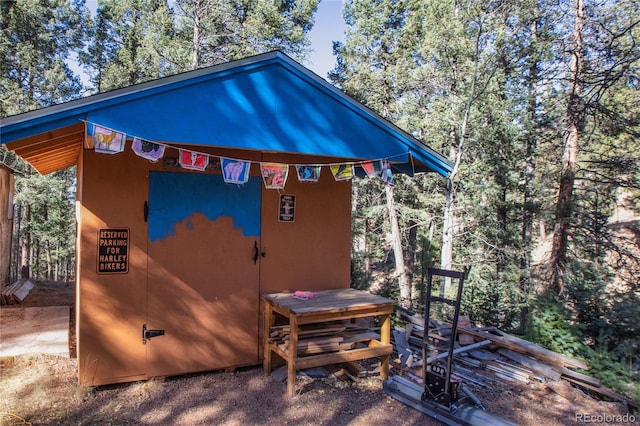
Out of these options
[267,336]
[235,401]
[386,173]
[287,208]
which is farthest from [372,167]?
[235,401]

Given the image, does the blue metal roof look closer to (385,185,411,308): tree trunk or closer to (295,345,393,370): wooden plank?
(295,345,393,370): wooden plank

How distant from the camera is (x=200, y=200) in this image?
183 inches

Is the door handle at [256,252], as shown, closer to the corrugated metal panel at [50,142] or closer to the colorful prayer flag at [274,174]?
the colorful prayer flag at [274,174]

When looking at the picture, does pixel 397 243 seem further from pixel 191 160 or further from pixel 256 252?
pixel 191 160

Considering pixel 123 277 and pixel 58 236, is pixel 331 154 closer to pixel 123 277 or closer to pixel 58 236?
pixel 123 277

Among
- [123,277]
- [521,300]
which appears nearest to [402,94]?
[521,300]

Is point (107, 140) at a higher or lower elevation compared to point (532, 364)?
higher

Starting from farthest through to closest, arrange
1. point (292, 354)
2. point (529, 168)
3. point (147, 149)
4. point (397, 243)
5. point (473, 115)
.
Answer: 1. point (397, 243)
2. point (529, 168)
3. point (473, 115)
4. point (292, 354)
5. point (147, 149)

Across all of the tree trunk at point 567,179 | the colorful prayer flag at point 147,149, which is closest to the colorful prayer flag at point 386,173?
the colorful prayer flag at point 147,149

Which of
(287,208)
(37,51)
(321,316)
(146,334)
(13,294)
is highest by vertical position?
(37,51)

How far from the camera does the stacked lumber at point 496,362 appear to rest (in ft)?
16.5

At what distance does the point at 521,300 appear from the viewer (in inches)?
479

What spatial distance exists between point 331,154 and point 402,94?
13.3 metres

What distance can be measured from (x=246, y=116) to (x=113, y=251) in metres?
1.93
